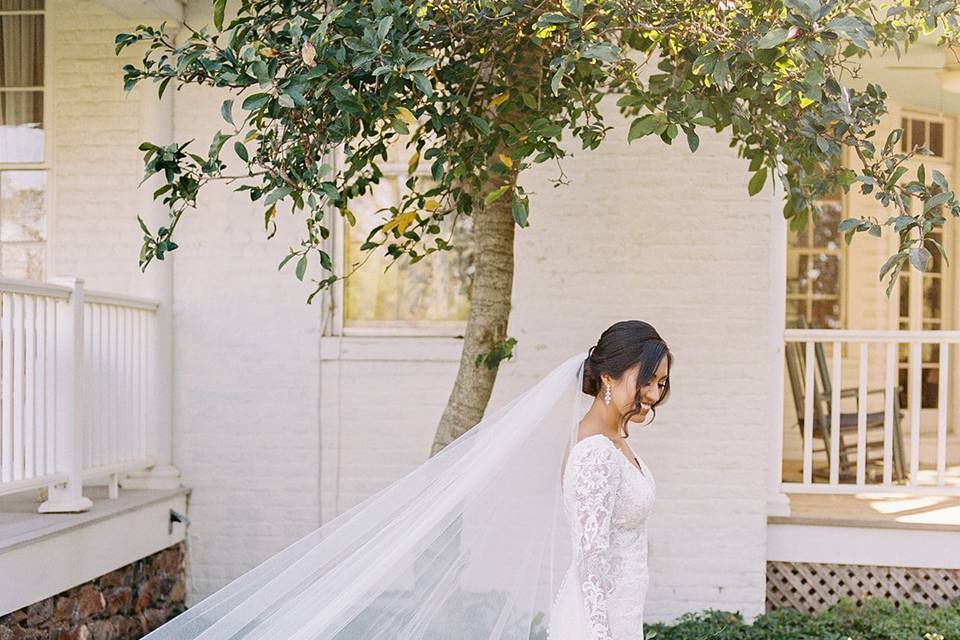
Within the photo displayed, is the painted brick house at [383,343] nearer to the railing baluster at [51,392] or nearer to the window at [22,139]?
the window at [22,139]

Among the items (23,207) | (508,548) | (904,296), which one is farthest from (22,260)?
(904,296)

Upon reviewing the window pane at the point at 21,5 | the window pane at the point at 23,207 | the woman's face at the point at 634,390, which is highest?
the window pane at the point at 21,5

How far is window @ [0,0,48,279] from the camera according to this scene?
688 centimetres

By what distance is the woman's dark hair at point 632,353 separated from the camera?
11.0ft

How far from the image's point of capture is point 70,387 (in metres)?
5.44

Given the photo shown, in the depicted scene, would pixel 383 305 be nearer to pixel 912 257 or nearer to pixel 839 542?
pixel 839 542

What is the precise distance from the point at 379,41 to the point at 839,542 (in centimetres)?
434

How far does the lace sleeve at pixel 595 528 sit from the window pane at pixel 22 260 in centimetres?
479

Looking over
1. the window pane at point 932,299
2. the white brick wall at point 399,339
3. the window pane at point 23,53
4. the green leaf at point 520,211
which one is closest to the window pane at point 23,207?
the white brick wall at point 399,339

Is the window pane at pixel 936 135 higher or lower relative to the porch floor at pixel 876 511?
higher

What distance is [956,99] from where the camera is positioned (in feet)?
30.6

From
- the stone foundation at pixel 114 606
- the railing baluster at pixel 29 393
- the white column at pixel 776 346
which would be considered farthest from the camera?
the white column at pixel 776 346

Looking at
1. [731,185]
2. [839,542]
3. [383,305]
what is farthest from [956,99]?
[383,305]

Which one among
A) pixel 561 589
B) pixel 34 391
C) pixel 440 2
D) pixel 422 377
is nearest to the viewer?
pixel 561 589
